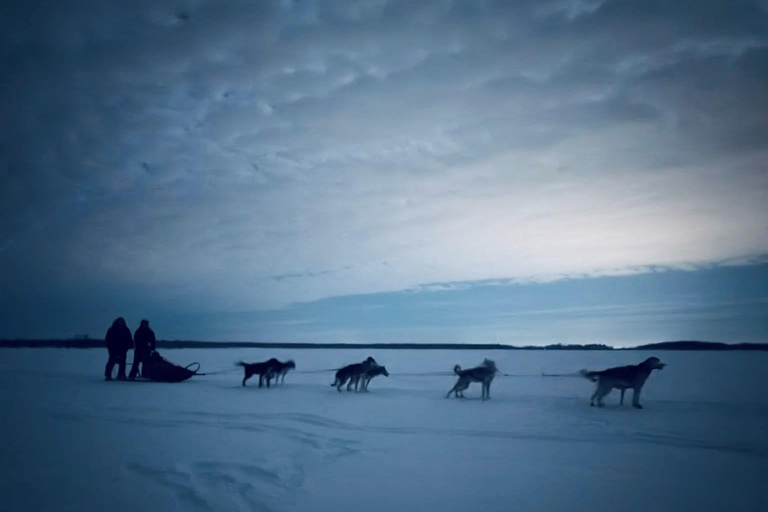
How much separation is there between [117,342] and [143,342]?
739mm

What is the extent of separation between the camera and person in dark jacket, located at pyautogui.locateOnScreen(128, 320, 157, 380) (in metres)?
16.4

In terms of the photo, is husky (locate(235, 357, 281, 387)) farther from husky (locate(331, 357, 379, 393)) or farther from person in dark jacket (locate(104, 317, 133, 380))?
person in dark jacket (locate(104, 317, 133, 380))

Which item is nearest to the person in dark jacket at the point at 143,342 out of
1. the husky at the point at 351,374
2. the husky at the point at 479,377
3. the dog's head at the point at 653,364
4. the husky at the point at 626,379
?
the husky at the point at 351,374

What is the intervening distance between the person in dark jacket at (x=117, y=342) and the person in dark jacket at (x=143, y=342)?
0.24m

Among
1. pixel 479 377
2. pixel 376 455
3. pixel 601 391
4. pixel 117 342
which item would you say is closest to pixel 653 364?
pixel 601 391

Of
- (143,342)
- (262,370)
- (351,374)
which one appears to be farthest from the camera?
(143,342)

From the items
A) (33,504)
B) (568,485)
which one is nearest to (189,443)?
(33,504)

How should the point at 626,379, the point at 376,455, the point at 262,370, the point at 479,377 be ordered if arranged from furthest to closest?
the point at 262,370, the point at 479,377, the point at 626,379, the point at 376,455

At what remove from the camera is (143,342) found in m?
16.5

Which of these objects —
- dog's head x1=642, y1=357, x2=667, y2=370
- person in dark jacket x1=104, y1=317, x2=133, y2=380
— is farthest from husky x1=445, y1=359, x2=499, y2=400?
person in dark jacket x1=104, y1=317, x2=133, y2=380

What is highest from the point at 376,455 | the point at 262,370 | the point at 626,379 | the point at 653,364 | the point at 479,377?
the point at 653,364

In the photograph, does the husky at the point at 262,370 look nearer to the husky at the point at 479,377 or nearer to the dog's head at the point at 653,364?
the husky at the point at 479,377

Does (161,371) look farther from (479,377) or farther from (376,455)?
(376,455)

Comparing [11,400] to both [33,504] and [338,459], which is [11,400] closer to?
[33,504]
